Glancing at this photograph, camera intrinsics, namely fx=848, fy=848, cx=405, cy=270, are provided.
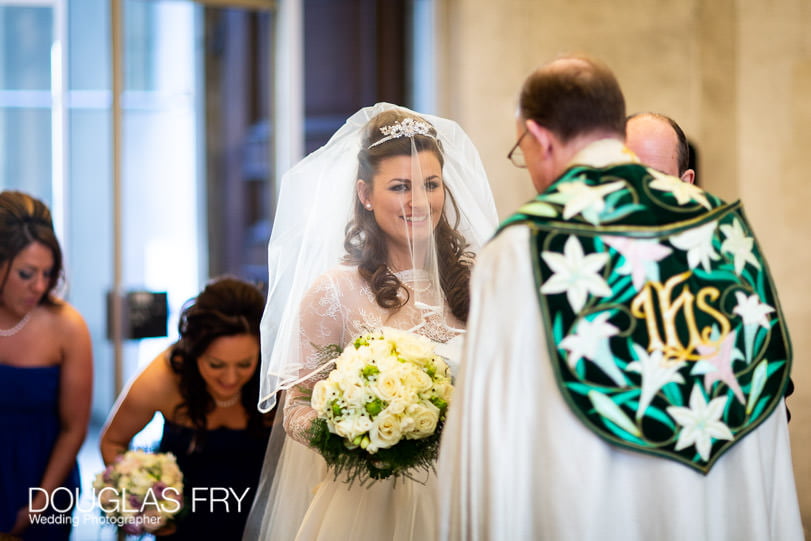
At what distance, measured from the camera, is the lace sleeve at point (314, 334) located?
267 cm

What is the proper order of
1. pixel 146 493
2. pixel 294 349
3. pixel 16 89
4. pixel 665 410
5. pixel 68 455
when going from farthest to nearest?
pixel 16 89
pixel 68 455
pixel 146 493
pixel 294 349
pixel 665 410

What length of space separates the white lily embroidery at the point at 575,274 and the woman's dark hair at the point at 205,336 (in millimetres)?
1972

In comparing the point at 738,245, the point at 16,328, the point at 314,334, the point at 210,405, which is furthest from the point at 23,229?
the point at 738,245

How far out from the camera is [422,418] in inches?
91.1

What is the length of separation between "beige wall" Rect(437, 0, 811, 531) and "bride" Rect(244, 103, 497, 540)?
2.73 metres

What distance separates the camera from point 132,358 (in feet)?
17.4

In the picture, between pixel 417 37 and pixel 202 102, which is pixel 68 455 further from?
pixel 417 37

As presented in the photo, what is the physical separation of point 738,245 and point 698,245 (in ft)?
0.46

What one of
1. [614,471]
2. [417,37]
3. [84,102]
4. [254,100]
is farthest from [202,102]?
[614,471]

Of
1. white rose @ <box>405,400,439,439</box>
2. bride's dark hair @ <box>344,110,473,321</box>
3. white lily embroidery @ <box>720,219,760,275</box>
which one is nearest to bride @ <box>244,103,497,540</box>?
bride's dark hair @ <box>344,110,473,321</box>

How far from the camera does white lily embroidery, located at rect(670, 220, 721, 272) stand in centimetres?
188

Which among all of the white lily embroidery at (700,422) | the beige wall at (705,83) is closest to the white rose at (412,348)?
the white lily embroidery at (700,422)

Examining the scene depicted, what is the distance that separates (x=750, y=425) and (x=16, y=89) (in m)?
5.35

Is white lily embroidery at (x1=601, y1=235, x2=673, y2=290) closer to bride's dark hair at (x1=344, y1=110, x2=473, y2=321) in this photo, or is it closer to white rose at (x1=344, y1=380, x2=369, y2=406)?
white rose at (x1=344, y1=380, x2=369, y2=406)
